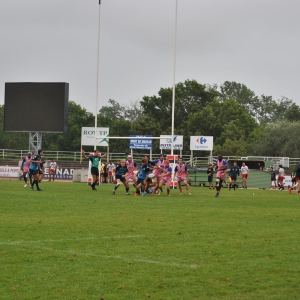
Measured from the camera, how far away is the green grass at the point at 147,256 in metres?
8.61

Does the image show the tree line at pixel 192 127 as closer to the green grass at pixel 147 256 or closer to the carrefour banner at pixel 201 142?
the carrefour banner at pixel 201 142

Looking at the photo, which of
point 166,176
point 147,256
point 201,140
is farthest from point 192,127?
point 147,256

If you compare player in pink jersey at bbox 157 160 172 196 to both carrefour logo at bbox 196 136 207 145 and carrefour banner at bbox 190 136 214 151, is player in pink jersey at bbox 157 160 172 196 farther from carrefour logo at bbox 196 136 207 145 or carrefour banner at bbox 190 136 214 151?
carrefour logo at bbox 196 136 207 145

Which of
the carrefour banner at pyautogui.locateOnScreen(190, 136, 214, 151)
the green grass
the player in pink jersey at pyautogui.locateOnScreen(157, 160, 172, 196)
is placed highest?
the carrefour banner at pyautogui.locateOnScreen(190, 136, 214, 151)

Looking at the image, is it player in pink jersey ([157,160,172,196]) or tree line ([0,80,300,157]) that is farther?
tree line ([0,80,300,157])

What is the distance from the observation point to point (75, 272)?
9625 mm

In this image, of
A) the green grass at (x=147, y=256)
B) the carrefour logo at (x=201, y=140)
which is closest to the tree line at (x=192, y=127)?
the carrefour logo at (x=201, y=140)

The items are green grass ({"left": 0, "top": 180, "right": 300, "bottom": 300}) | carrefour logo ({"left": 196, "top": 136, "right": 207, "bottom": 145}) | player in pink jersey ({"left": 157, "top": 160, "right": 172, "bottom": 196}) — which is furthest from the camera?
carrefour logo ({"left": 196, "top": 136, "right": 207, "bottom": 145})

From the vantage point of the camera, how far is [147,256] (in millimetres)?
11133

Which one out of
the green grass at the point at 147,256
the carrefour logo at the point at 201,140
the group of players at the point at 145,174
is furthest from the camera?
the carrefour logo at the point at 201,140

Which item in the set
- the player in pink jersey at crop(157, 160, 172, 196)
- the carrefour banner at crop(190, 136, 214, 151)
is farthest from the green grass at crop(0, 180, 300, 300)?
the carrefour banner at crop(190, 136, 214, 151)

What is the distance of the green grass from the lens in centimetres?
861

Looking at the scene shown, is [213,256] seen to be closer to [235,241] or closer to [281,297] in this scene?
[235,241]

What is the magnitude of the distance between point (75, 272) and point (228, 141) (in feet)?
279
